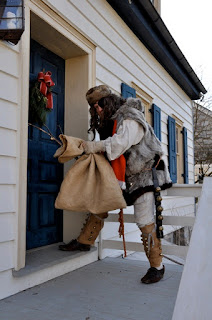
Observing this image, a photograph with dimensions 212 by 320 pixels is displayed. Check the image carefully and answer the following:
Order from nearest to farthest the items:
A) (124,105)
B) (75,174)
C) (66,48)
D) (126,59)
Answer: (75,174), (124,105), (66,48), (126,59)

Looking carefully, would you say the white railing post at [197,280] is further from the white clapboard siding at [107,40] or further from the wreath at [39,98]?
the white clapboard siding at [107,40]

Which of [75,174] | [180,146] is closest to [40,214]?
[75,174]

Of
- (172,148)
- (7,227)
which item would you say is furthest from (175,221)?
(172,148)

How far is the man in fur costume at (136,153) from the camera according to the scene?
2.59m

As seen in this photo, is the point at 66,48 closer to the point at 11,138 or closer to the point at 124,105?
the point at 124,105

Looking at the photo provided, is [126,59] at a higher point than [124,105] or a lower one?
higher

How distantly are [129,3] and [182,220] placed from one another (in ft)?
9.85

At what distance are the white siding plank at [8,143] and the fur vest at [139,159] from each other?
0.89 m

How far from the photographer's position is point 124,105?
2.77 meters

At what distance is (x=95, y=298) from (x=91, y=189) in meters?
0.83

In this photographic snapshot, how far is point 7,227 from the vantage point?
A: 7.57 feet

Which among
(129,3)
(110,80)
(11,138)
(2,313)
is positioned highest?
(129,3)

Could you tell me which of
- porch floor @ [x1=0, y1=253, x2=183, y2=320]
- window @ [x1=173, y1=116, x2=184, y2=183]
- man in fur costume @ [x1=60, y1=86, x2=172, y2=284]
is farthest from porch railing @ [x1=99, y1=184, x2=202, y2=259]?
window @ [x1=173, y1=116, x2=184, y2=183]

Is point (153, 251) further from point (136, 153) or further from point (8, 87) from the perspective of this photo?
point (8, 87)
